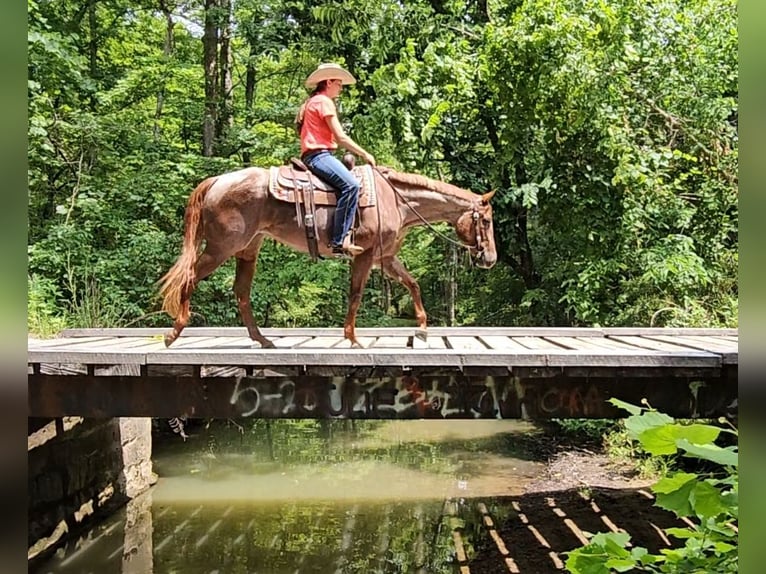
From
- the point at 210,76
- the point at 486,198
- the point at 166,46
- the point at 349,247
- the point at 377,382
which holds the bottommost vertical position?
the point at 377,382

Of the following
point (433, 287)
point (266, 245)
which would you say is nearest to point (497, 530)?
point (266, 245)

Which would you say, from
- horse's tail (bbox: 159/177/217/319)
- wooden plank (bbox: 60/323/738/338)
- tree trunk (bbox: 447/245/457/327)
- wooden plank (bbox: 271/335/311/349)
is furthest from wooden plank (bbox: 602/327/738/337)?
tree trunk (bbox: 447/245/457/327)

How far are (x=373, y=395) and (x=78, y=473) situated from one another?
3.88 meters

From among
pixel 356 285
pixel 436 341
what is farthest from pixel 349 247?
pixel 436 341

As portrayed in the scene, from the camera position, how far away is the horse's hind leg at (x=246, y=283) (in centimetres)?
546

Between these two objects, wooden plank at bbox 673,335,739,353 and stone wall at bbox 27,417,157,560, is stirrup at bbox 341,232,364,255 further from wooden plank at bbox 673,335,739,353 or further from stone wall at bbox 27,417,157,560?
stone wall at bbox 27,417,157,560

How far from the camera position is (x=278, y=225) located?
520cm

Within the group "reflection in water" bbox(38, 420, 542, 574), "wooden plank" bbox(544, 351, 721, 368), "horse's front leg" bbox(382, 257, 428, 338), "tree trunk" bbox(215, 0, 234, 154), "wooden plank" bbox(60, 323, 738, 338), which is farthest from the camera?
"tree trunk" bbox(215, 0, 234, 154)

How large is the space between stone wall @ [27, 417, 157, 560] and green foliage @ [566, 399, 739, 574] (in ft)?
17.4

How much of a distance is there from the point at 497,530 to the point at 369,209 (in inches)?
139

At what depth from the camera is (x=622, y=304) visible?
914cm

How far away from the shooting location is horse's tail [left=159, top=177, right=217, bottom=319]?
4949 mm

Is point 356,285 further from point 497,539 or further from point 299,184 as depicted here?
point 497,539
